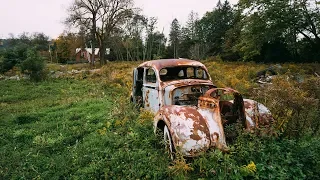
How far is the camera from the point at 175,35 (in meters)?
52.2

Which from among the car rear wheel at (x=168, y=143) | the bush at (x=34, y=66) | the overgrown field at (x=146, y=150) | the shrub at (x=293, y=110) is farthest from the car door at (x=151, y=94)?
the bush at (x=34, y=66)

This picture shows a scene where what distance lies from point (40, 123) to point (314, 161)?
724cm

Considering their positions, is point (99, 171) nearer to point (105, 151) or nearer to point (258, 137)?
point (105, 151)

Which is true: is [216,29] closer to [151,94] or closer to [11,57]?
[11,57]

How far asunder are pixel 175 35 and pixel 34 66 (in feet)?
123

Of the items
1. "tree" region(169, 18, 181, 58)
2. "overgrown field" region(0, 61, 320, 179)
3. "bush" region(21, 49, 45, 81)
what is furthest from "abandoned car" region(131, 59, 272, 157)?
"tree" region(169, 18, 181, 58)

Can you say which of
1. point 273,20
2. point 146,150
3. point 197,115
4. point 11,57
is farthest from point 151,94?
point 11,57

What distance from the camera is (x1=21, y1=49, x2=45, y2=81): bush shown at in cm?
1783

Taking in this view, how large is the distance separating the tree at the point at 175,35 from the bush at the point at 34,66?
28283mm

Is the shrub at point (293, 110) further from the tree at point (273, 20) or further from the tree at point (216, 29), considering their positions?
the tree at point (216, 29)

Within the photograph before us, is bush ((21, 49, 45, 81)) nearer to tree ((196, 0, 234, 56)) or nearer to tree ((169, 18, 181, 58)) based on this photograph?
tree ((196, 0, 234, 56))

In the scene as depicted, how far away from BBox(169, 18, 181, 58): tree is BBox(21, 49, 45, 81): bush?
92.8 feet

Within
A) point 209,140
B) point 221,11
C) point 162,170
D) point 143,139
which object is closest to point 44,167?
point 143,139

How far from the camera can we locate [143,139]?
5.27 meters
